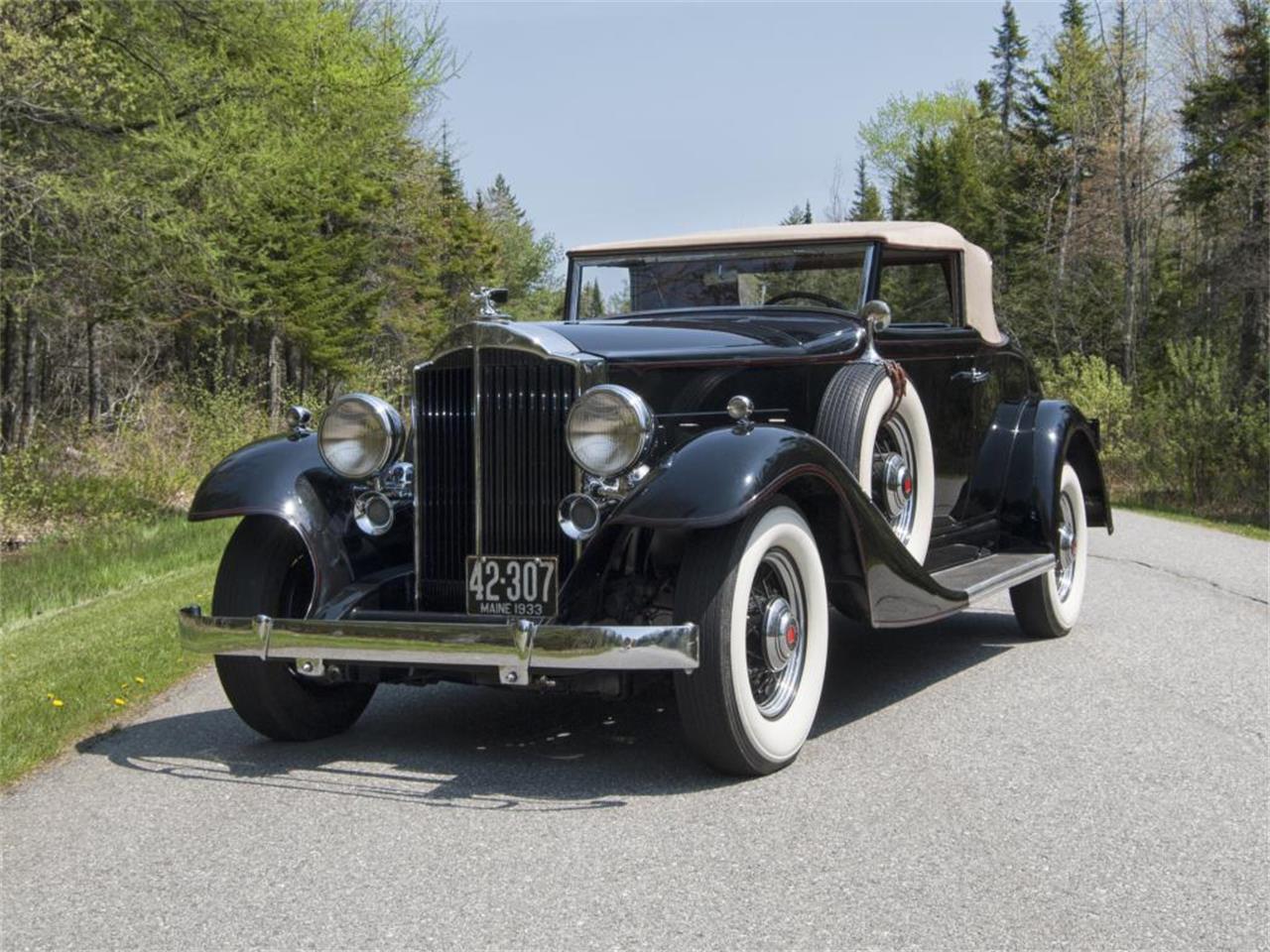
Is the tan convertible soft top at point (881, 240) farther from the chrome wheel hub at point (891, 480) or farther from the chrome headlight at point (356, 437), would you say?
the chrome headlight at point (356, 437)

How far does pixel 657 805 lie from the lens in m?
3.97

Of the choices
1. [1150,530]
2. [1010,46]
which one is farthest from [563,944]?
[1010,46]

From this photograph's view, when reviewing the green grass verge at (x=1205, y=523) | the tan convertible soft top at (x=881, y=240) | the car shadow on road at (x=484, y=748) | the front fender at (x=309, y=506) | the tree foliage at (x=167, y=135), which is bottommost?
the green grass verge at (x=1205, y=523)

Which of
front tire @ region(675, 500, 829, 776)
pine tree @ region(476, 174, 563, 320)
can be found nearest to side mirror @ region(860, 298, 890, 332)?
front tire @ region(675, 500, 829, 776)

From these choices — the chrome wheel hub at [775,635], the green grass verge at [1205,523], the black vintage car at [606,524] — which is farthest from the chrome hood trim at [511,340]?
the green grass verge at [1205,523]

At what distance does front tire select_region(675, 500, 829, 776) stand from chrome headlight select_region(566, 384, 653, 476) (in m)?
0.39

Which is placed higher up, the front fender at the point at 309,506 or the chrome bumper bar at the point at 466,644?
the front fender at the point at 309,506

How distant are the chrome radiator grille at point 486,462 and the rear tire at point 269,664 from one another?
0.55 metres

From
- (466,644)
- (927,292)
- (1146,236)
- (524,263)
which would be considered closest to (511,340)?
(466,644)

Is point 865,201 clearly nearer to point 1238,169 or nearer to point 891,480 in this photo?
point 1238,169

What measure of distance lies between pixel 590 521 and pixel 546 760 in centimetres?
87

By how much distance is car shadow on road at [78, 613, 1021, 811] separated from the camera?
4.20 metres

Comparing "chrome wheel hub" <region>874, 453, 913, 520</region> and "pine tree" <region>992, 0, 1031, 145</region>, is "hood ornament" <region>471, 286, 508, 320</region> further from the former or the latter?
"pine tree" <region>992, 0, 1031, 145</region>

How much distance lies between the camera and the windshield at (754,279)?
6.12 metres
